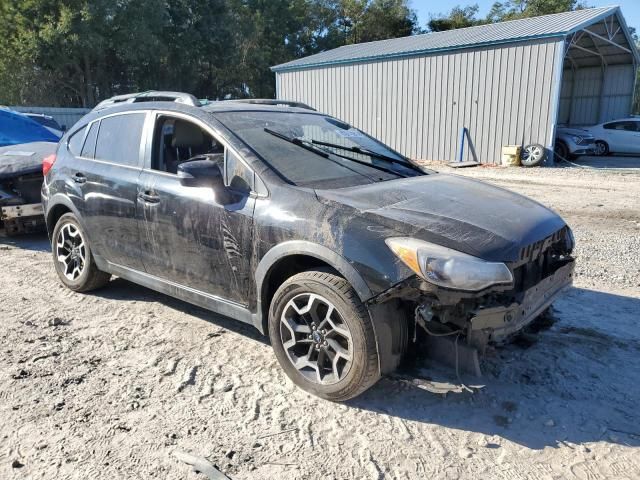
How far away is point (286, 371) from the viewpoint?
11.0ft

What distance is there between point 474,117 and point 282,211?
16.1m

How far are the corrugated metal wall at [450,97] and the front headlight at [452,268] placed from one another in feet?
50.1

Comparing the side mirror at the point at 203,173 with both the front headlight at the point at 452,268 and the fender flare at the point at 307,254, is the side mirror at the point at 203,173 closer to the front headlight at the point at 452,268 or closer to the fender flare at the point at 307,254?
the fender flare at the point at 307,254

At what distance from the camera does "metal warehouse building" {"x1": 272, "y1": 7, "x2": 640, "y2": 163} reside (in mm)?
16359

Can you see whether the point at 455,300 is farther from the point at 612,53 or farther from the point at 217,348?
the point at 612,53

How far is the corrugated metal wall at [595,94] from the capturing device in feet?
75.3

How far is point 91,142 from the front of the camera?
191 inches

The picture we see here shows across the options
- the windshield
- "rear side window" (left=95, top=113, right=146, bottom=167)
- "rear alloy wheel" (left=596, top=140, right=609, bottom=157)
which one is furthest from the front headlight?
"rear alloy wheel" (left=596, top=140, right=609, bottom=157)

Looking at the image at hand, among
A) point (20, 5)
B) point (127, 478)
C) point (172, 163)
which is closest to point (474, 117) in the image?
point (172, 163)

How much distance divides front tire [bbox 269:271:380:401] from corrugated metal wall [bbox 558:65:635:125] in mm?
24696

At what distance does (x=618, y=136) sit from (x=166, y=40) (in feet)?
91.2

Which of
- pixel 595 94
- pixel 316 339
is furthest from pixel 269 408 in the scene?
pixel 595 94

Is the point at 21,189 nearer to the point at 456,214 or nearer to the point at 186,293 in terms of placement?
the point at 186,293

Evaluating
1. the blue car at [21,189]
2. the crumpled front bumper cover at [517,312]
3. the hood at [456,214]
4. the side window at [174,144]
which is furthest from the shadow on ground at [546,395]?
the blue car at [21,189]
